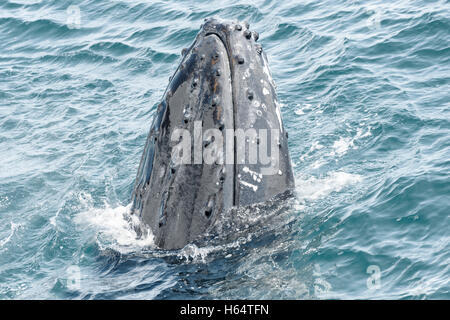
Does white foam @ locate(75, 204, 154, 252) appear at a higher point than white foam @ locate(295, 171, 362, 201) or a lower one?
lower

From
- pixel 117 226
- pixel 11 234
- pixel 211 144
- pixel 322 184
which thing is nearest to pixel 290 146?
pixel 322 184

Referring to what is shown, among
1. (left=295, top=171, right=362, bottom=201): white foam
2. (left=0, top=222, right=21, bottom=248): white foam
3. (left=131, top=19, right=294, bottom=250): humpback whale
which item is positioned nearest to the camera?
(left=131, top=19, right=294, bottom=250): humpback whale

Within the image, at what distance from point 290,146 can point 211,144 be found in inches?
225

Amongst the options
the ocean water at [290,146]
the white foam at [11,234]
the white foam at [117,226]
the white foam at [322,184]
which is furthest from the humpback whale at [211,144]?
the white foam at [11,234]

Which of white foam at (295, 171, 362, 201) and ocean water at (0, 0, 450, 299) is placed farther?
white foam at (295, 171, 362, 201)

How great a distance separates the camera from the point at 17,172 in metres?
15.5

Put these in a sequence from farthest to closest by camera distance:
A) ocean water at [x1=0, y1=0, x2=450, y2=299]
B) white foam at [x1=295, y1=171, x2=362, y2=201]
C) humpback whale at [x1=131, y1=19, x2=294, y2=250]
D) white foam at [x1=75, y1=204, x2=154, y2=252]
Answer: white foam at [x1=295, y1=171, x2=362, y2=201] → white foam at [x1=75, y1=204, x2=154, y2=252] → ocean water at [x1=0, y1=0, x2=450, y2=299] → humpback whale at [x1=131, y1=19, x2=294, y2=250]

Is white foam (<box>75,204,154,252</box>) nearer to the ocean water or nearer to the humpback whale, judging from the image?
the ocean water

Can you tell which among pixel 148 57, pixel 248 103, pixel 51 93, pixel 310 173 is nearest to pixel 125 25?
pixel 148 57

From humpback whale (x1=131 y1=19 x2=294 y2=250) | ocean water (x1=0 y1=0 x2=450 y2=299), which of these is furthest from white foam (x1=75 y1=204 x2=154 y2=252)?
humpback whale (x1=131 y1=19 x2=294 y2=250)

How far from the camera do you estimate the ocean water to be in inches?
Answer: 372

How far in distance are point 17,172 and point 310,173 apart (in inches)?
251

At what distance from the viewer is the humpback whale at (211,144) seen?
9.05 meters

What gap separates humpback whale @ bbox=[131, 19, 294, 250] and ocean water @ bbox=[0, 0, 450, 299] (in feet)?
1.24
